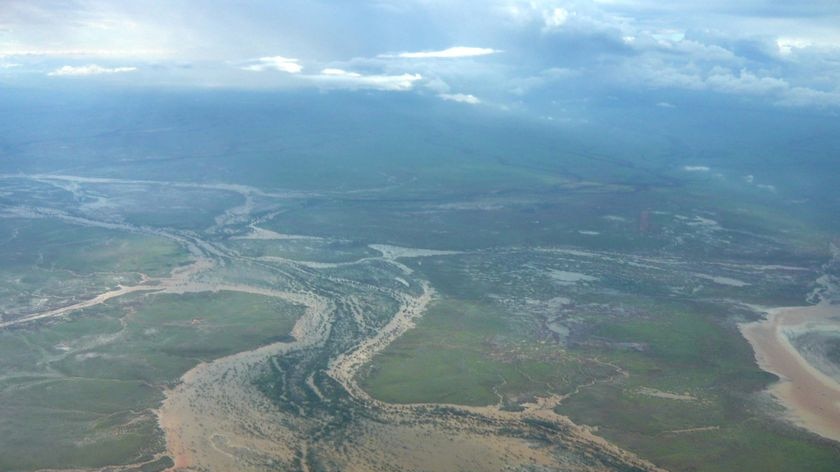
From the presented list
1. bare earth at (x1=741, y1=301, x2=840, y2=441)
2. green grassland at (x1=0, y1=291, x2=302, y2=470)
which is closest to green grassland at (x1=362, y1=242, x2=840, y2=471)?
bare earth at (x1=741, y1=301, x2=840, y2=441)

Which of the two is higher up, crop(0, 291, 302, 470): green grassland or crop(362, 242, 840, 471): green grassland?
crop(362, 242, 840, 471): green grassland

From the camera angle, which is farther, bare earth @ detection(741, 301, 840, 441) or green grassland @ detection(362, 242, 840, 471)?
bare earth @ detection(741, 301, 840, 441)

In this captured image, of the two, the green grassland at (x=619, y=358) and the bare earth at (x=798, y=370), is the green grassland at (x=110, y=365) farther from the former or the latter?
the bare earth at (x=798, y=370)

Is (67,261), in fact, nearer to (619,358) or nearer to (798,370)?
(619,358)

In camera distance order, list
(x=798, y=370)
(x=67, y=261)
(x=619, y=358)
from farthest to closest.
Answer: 1. (x=67, y=261)
2. (x=619, y=358)
3. (x=798, y=370)

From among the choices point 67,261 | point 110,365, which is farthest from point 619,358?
point 67,261

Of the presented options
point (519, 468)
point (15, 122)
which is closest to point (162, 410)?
point (519, 468)

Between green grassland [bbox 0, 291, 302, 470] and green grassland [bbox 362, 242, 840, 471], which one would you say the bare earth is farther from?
green grassland [bbox 0, 291, 302, 470]

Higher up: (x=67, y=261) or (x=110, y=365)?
(x=67, y=261)

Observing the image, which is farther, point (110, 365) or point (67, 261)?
point (67, 261)

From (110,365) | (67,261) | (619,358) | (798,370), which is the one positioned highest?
(798,370)
